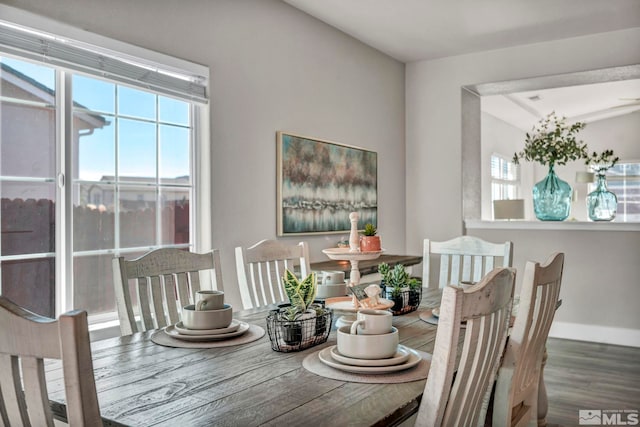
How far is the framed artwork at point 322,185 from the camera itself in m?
3.86

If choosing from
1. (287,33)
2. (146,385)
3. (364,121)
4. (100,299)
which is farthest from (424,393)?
(364,121)

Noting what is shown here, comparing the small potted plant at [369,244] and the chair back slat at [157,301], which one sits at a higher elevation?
the small potted plant at [369,244]

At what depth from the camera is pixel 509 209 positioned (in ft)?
17.8

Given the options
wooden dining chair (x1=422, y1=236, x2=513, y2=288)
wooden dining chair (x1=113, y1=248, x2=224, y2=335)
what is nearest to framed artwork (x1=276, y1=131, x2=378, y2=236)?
wooden dining chair (x1=422, y1=236, x2=513, y2=288)

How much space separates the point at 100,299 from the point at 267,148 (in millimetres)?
1504

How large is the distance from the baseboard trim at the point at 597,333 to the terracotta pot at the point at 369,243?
11.1 ft

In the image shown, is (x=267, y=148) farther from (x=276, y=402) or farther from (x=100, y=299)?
(x=276, y=402)

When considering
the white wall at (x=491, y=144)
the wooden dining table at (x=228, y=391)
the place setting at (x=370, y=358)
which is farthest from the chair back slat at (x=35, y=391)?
the white wall at (x=491, y=144)

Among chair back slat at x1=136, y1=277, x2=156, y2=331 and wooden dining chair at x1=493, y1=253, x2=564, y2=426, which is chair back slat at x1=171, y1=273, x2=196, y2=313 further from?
wooden dining chair at x1=493, y1=253, x2=564, y2=426

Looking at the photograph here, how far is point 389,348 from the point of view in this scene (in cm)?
140

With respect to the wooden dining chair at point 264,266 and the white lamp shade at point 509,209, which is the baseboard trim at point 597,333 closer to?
the white lamp shade at point 509,209

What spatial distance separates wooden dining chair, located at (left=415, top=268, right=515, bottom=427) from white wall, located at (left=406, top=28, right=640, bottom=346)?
12.6 ft

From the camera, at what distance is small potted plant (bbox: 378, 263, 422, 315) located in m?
2.08

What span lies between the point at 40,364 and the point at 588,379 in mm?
3583
